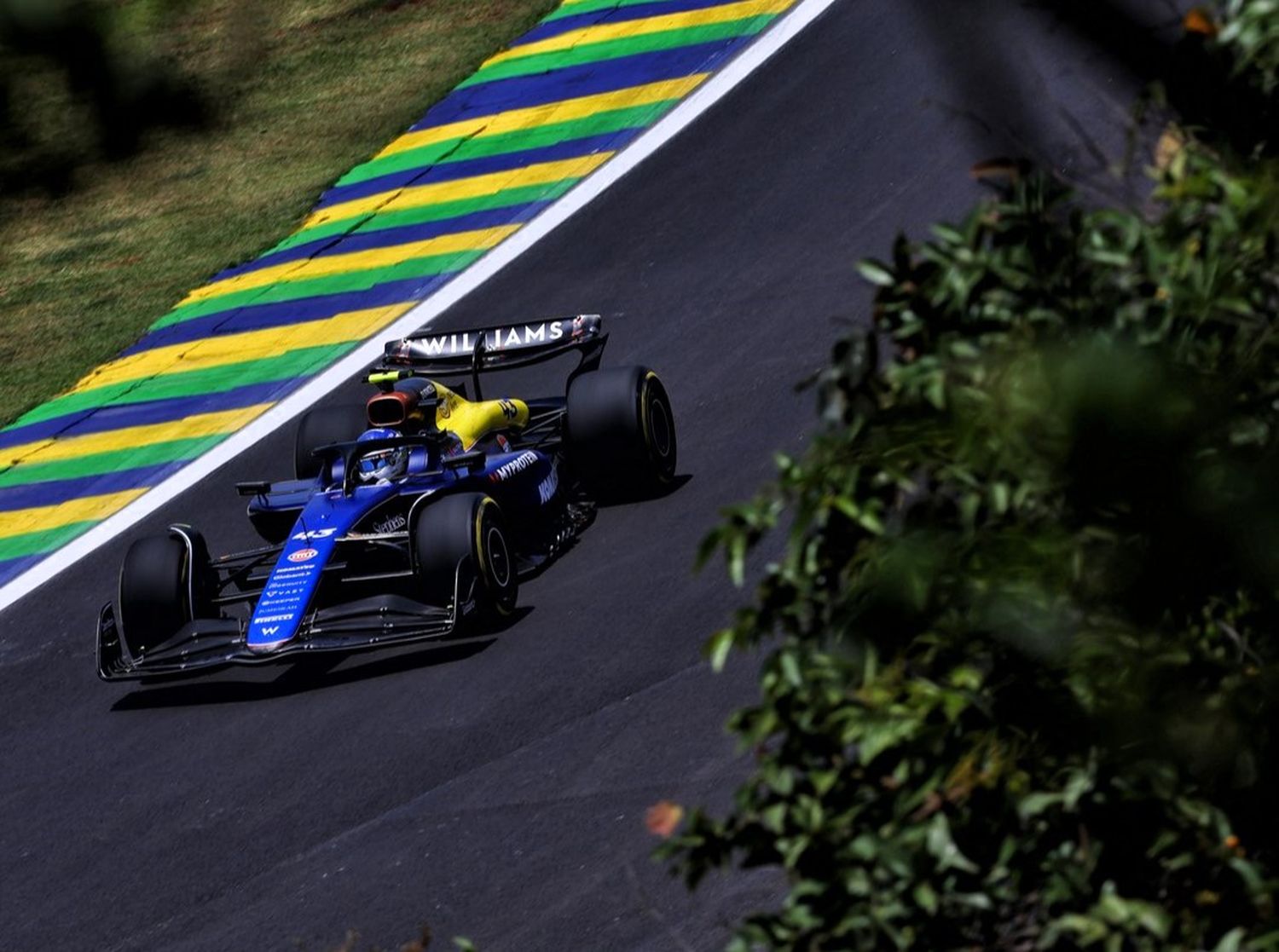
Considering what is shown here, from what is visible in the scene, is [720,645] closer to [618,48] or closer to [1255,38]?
[1255,38]

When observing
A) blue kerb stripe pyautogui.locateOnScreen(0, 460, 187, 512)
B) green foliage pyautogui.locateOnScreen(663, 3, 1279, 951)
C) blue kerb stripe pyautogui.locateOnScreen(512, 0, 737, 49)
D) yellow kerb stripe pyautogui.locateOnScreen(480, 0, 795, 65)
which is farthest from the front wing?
blue kerb stripe pyautogui.locateOnScreen(512, 0, 737, 49)

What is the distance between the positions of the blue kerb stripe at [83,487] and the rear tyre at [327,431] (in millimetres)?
2222

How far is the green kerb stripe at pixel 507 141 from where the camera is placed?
16047 mm

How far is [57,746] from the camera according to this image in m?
9.53

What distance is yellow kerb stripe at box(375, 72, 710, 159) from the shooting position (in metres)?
16.2

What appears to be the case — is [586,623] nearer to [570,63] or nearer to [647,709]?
[647,709]

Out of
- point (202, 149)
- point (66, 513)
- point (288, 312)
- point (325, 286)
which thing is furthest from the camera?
point (325, 286)

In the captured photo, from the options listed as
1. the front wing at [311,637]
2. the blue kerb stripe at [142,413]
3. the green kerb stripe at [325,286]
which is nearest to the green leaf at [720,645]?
the front wing at [311,637]

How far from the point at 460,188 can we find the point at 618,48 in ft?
Answer: 7.40

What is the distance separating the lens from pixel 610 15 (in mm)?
17859

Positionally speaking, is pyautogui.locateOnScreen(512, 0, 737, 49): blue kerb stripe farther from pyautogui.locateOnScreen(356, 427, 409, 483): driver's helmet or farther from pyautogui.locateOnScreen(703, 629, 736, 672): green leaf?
pyautogui.locateOnScreen(703, 629, 736, 672): green leaf

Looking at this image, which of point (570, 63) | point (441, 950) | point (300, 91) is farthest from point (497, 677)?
point (570, 63)

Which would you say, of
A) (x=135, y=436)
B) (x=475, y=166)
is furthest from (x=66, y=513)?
(x=475, y=166)

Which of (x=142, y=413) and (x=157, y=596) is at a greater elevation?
(x=157, y=596)
